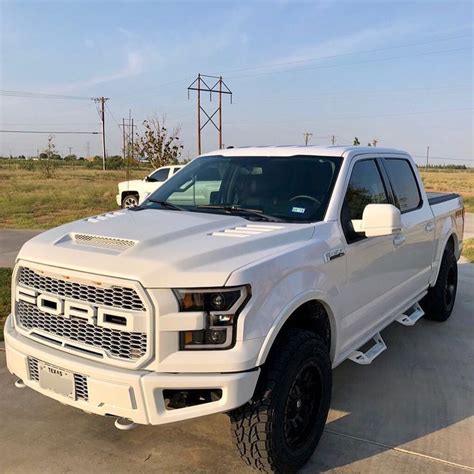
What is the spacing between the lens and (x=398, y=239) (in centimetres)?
413

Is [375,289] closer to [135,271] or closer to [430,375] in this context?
[430,375]

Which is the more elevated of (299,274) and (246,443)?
(299,274)

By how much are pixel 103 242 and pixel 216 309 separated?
0.80 m

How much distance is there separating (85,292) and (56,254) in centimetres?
33

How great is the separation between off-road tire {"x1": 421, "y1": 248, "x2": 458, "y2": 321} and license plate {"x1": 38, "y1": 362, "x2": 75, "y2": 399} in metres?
4.12

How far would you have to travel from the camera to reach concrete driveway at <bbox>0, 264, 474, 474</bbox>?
9.88 ft

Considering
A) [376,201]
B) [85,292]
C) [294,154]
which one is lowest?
[85,292]

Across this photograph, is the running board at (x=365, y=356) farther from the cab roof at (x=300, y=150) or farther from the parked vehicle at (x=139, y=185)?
the parked vehicle at (x=139, y=185)

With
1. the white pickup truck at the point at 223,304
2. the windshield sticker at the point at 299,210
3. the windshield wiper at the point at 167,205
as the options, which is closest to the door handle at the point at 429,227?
the white pickup truck at the point at 223,304

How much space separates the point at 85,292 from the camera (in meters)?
2.59

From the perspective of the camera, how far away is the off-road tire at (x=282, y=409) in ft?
8.59

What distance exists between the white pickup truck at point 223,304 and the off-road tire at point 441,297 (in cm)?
187

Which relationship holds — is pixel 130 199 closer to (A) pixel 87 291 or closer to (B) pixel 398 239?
(B) pixel 398 239

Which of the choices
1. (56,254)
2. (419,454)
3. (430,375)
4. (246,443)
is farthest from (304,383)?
(430,375)
